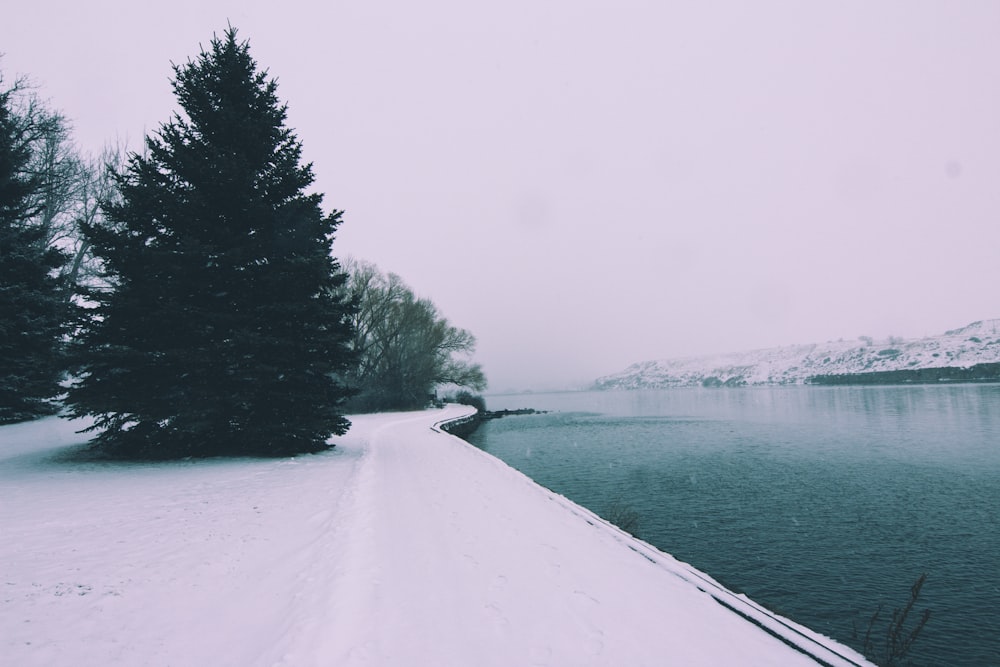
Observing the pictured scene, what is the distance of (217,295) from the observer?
12.9 m

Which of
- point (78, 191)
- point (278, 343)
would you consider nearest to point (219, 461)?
point (278, 343)

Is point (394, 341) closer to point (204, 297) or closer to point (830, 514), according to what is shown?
point (204, 297)

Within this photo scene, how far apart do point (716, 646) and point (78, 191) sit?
33.3 m

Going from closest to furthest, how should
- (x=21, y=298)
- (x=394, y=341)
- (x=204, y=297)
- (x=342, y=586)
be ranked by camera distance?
(x=342, y=586) < (x=204, y=297) < (x=21, y=298) < (x=394, y=341)

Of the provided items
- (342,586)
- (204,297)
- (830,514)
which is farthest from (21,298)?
(830,514)

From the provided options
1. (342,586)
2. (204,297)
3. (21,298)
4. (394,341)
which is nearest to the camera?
(342,586)

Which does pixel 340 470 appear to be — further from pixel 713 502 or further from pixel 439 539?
pixel 713 502

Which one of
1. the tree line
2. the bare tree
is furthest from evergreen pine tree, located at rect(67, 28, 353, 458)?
the bare tree

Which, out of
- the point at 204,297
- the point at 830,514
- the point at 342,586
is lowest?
the point at 830,514

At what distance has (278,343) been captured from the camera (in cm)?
1246

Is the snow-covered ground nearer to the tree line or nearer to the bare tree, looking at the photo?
the tree line

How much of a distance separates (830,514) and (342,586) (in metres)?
14.1

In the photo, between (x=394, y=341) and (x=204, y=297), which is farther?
(x=394, y=341)

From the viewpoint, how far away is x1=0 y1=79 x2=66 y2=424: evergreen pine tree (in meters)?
15.0
